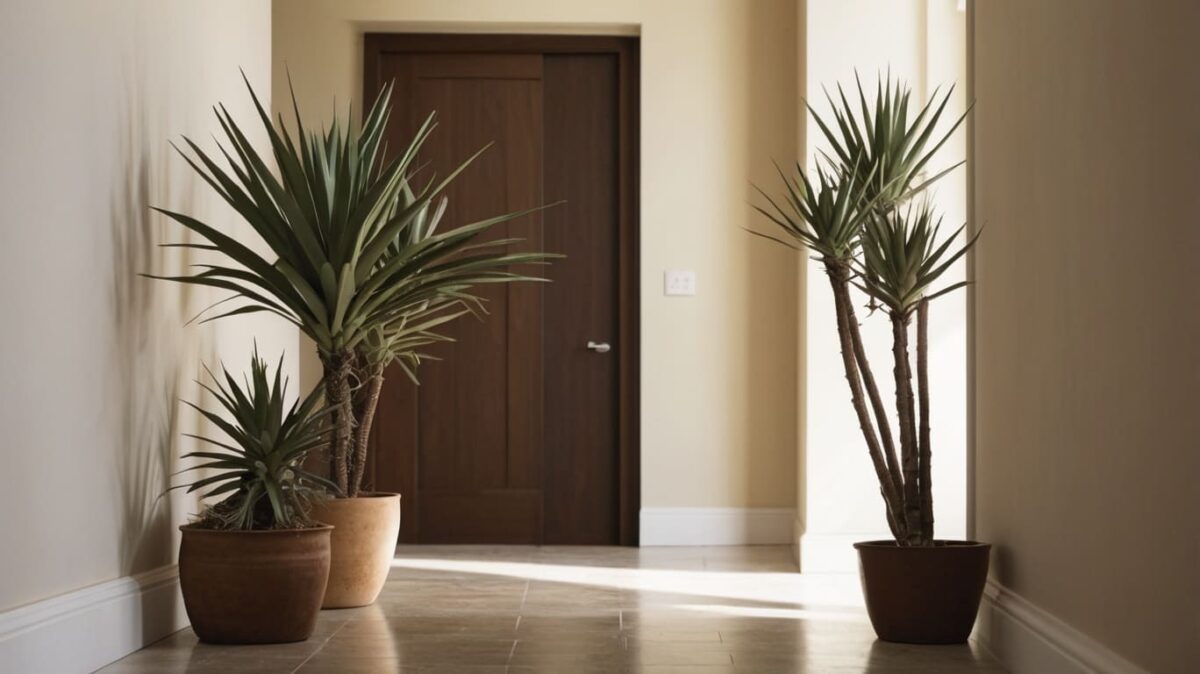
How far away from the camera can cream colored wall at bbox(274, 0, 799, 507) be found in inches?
229

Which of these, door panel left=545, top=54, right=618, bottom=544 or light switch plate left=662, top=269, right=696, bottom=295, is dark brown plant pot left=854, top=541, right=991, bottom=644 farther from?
door panel left=545, top=54, right=618, bottom=544

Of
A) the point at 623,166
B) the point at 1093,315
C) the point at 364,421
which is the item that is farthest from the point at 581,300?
the point at 1093,315

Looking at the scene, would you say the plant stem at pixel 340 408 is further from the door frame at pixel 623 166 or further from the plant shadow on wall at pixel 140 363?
the door frame at pixel 623 166

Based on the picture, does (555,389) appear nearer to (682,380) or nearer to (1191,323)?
(682,380)

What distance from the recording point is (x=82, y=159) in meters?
2.97

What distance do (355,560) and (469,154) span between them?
2599 millimetres

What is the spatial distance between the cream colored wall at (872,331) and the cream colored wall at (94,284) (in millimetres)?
2448

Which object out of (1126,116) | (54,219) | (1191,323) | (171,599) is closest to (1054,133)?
(1126,116)

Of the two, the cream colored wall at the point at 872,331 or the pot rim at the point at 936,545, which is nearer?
the pot rim at the point at 936,545

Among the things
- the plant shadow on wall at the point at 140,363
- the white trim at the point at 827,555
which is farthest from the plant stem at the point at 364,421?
the white trim at the point at 827,555

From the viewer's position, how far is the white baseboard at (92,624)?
102 inches

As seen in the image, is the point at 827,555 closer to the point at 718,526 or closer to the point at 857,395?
the point at 718,526

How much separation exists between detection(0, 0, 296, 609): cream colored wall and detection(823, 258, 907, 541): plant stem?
180 centimetres

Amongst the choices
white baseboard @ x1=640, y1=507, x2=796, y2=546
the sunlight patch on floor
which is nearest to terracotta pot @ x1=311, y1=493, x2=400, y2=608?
the sunlight patch on floor
